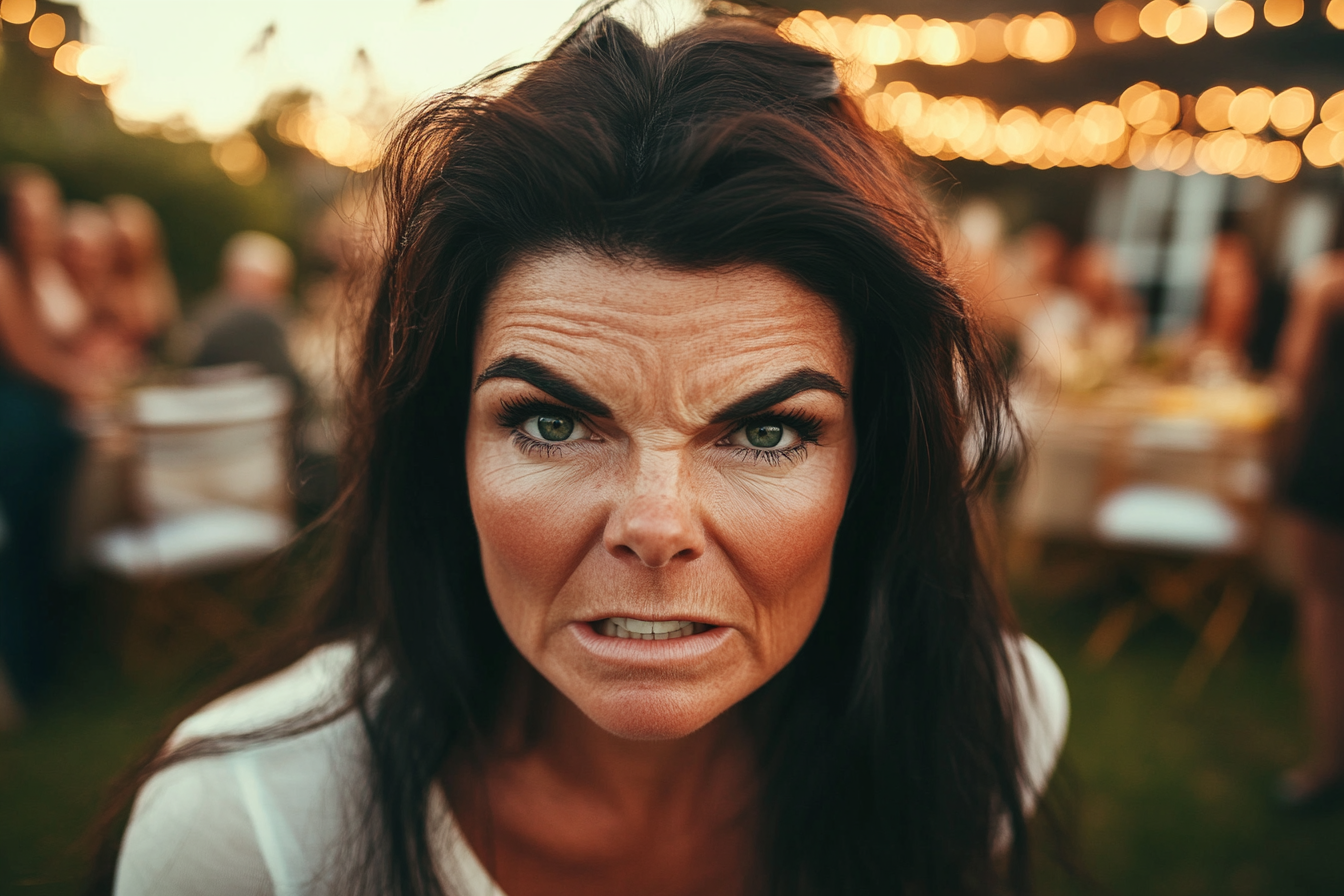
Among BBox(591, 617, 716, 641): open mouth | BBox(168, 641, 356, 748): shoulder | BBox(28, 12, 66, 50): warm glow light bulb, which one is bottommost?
BBox(168, 641, 356, 748): shoulder

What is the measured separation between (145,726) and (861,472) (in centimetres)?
379

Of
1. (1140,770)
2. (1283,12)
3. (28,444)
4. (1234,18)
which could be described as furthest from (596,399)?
(1234,18)

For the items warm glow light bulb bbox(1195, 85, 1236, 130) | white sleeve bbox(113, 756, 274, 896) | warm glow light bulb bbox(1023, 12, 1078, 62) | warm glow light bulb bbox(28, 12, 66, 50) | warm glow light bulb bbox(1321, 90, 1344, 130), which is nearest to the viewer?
white sleeve bbox(113, 756, 274, 896)

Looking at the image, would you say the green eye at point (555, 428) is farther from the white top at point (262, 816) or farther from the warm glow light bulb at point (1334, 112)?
the warm glow light bulb at point (1334, 112)

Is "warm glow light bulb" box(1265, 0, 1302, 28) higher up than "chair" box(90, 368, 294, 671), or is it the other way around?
"warm glow light bulb" box(1265, 0, 1302, 28)

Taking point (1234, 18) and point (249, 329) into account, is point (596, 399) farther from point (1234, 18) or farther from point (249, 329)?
point (1234, 18)

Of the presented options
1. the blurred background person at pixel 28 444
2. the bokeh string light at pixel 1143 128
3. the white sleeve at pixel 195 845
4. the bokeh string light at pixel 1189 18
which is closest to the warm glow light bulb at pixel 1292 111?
the bokeh string light at pixel 1143 128

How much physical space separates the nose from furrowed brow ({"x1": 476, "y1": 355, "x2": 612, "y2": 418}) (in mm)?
83

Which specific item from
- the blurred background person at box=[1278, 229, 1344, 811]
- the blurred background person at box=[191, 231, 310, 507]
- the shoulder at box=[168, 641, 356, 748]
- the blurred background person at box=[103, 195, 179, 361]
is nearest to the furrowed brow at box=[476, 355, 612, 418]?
the shoulder at box=[168, 641, 356, 748]

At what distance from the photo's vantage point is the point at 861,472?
3.84ft

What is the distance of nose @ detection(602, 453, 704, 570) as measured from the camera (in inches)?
35.9

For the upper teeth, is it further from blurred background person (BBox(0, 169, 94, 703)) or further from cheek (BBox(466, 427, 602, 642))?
blurred background person (BBox(0, 169, 94, 703))

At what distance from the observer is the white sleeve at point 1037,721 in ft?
4.75

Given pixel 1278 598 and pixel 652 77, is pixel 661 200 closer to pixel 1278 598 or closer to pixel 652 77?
pixel 652 77
